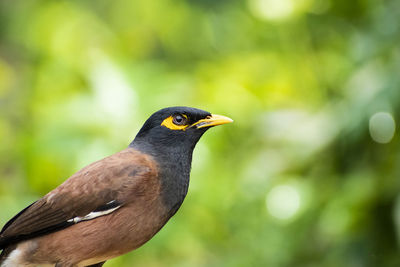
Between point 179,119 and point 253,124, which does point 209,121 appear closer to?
point 179,119

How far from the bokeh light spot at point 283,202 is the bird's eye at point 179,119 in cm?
203

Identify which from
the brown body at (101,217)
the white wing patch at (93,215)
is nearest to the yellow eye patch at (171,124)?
the brown body at (101,217)

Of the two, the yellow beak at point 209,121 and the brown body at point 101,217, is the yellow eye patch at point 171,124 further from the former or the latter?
the brown body at point 101,217

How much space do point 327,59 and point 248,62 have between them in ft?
3.07

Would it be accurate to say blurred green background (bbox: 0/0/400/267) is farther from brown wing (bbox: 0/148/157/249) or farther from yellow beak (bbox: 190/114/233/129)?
brown wing (bbox: 0/148/157/249)

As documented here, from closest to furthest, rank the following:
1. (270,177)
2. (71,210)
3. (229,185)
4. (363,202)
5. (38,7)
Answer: (71,210), (363,202), (270,177), (229,185), (38,7)

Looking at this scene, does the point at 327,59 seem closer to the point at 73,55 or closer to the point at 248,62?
the point at 248,62

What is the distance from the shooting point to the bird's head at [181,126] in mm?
3516

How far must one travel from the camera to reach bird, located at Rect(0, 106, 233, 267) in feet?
10.5

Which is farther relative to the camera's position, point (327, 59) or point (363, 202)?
point (327, 59)

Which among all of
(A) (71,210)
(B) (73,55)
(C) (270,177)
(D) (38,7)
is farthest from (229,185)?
(D) (38,7)

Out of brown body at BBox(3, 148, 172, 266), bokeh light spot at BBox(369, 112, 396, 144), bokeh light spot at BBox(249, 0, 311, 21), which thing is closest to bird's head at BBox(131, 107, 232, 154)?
brown body at BBox(3, 148, 172, 266)

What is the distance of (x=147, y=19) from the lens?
8.23 metres

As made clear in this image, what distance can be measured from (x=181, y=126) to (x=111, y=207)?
0.63m
